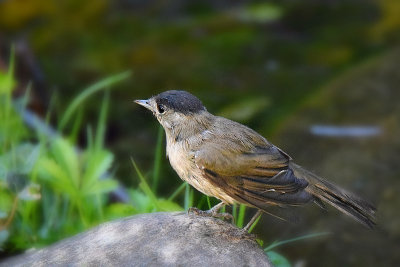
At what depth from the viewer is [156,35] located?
784 cm

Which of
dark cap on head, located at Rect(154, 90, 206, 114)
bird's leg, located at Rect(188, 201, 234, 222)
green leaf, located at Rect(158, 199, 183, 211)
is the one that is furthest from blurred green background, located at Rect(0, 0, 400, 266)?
dark cap on head, located at Rect(154, 90, 206, 114)

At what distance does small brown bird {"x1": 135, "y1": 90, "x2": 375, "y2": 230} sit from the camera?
3229 mm

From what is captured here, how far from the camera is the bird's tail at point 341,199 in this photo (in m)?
3.25

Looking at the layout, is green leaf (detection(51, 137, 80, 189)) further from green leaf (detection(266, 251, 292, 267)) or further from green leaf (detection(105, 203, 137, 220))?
green leaf (detection(266, 251, 292, 267))

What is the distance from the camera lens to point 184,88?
6879mm

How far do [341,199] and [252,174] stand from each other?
40 cm

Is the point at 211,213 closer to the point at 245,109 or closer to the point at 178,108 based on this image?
the point at 178,108

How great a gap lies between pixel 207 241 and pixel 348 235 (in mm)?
1711

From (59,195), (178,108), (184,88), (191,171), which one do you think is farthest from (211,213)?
(184,88)

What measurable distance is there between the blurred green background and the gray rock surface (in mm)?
298

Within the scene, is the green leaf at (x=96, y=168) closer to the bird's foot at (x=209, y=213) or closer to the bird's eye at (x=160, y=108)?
the bird's eye at (x=160, y=108)

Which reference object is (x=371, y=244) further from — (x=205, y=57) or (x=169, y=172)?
(x=205, y=57)

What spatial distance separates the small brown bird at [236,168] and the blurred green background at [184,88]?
15 cm

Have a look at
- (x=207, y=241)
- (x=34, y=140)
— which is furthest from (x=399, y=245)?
(x=34, y=140)
